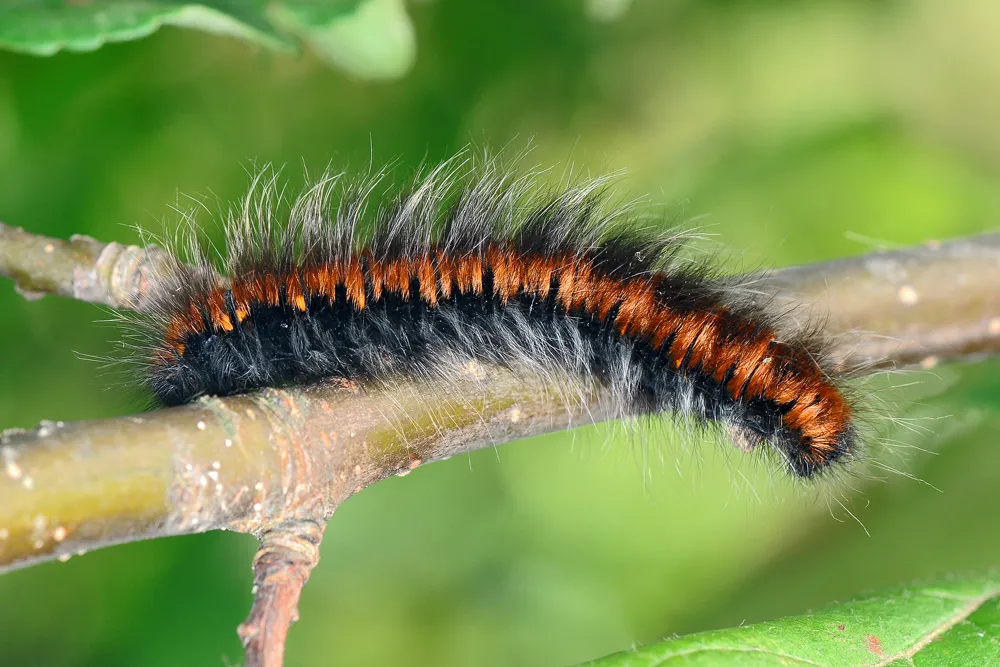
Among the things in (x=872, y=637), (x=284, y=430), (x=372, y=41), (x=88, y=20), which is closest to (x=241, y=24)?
(x=88, y=20)

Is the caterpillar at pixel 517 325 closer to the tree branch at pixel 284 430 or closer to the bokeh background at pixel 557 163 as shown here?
the tree branch at pixel 284 430

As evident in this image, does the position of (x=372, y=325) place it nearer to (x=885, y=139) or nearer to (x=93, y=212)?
(x=93, y=212)

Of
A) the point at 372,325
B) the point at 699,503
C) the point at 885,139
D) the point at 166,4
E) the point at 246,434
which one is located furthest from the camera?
the point at 885,139

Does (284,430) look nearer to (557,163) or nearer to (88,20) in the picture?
(88,20)

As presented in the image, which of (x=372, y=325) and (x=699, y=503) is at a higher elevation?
(x=372, y=325)

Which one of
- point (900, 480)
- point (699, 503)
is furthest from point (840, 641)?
point (900, 480)
